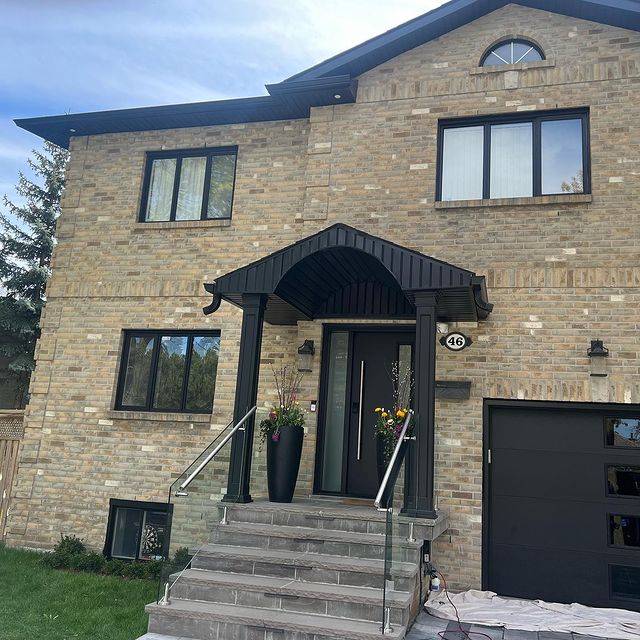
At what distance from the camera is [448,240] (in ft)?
26.0

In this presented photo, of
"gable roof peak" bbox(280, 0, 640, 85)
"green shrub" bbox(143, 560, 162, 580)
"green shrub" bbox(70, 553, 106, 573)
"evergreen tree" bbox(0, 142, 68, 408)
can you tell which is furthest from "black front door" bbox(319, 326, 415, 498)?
"evergreen tree" bbox(0, 142, 68, 408)

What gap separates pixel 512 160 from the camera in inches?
318

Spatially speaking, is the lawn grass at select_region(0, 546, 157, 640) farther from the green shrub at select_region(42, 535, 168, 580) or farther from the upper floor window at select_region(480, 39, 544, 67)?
the upper floor window at select_region(480, 39, 544, 67)

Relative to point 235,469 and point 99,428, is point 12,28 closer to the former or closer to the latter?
point 235,469

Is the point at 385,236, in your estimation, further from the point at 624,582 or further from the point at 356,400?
the point at 624,582

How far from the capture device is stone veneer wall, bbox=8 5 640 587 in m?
7.32

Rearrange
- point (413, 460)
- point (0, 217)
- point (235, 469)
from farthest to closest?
point (0, 217) < point (235, 469) < point (413, 460)

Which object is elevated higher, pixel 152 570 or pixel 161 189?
pixel 161 189

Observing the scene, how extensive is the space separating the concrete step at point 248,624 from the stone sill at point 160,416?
3455 millimetres

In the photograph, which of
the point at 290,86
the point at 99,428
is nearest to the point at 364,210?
the point at 290,86

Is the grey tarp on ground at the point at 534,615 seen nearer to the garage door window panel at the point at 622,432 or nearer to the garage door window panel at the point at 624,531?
the garage door window panel at the point at 624,531

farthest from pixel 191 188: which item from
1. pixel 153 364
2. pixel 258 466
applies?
pixel 258 466

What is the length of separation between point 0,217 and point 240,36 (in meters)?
19.8

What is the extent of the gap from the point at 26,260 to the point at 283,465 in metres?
16.4
